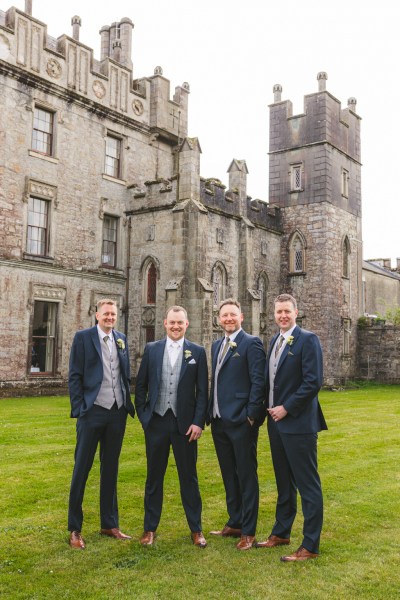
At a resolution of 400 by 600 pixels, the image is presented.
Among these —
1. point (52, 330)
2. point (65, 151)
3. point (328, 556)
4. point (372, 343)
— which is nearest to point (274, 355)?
point (328, 556)

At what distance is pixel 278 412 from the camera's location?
18.3 ft

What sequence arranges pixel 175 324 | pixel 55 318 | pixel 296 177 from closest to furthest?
1. pixel 175 324
2. pixel 55 318
3. pixel 296 177

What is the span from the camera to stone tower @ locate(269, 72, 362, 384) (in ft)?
87.0

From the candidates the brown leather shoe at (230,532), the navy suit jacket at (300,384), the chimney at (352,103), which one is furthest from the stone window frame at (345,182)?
the brown leather shoe at (230,532)

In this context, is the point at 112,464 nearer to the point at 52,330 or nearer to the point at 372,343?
the point at 52,330

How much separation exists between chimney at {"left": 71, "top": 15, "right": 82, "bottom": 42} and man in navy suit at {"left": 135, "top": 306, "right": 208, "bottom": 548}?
20.5m

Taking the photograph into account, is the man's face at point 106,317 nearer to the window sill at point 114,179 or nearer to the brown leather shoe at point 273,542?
the brown leather shoe at point 273,542

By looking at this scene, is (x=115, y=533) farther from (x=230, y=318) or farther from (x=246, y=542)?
A: (x=230, y=318)

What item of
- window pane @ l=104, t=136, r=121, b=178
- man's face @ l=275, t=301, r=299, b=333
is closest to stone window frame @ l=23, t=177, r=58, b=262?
window pane @ l=104, t=136, r=121, b=178

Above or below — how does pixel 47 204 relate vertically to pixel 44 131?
below

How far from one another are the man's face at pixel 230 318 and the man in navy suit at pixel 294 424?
420 millimetres

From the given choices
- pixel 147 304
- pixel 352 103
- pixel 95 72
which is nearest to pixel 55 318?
pixel 147 304

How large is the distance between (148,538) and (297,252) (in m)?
22.7

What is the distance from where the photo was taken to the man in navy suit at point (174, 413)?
5.83m
